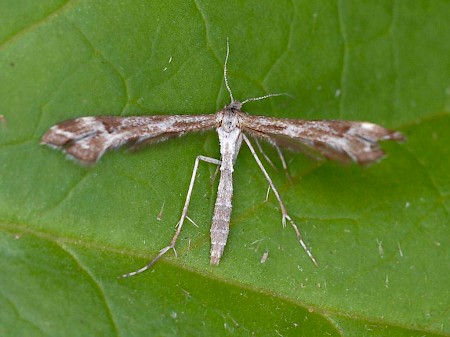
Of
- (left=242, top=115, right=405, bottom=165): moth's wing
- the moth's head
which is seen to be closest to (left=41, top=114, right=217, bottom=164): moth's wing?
the moth's head

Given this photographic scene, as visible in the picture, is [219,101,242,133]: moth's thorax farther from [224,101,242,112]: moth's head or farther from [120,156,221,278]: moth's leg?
[120,156,221,278]: moth's leg

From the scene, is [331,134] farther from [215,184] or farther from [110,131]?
[110,131]

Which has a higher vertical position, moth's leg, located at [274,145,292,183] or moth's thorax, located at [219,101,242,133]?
moth's thorax, located at [219,101,242,133]

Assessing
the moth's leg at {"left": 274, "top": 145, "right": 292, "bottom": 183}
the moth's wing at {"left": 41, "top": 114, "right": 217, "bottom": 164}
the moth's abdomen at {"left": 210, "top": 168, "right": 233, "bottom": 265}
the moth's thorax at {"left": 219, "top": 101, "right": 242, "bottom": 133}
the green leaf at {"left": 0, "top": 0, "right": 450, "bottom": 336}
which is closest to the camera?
the green leaf at {"left": 0, "top": 0, "right": 450, "bottom": 336}

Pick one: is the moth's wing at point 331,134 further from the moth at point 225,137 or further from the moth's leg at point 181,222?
the moth's leg at point 181,222

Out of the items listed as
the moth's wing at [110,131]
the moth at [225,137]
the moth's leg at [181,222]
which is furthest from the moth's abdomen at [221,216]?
the moth's wing at [110,131]

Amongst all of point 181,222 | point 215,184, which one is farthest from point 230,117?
point 181,222
